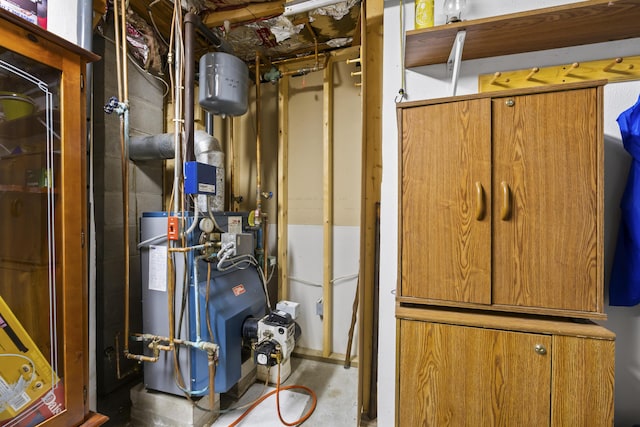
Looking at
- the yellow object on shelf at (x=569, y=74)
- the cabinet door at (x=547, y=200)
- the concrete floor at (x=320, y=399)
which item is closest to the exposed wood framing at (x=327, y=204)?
the concrete floor at (x=320, y=399)

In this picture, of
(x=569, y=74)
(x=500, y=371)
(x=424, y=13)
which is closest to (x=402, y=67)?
(x=424, y=13)

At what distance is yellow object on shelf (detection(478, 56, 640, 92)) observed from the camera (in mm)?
1119

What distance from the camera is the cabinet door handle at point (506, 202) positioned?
2.96ft

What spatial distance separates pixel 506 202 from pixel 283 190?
1797mm

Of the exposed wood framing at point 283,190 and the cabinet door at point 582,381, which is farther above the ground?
the exposed wood framing at point 283,190

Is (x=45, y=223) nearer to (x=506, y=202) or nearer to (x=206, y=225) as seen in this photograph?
(x=206, y=225)

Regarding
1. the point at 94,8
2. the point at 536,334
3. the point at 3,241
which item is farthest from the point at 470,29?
the point at 94,8

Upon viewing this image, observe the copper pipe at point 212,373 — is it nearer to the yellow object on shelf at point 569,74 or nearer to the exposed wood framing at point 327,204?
the exposed wood framing at point 327,204

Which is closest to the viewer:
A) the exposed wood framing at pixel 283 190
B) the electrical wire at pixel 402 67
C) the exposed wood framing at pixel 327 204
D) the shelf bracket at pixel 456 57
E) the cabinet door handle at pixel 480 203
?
the cabinet door handle at pixel 480 203

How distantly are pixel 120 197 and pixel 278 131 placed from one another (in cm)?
133

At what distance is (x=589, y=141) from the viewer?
2.84 feet

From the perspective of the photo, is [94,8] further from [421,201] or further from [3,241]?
[421,201]

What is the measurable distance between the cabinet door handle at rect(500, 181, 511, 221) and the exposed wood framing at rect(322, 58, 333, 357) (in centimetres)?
147

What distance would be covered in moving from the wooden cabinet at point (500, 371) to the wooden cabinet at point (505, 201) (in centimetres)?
8
